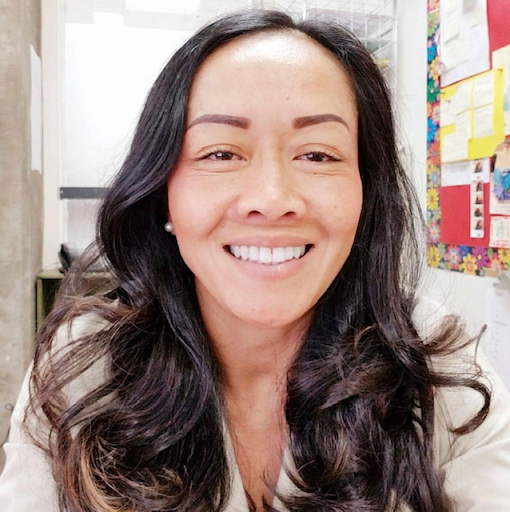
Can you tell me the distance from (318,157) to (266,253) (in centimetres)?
20

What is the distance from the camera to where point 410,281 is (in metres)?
1.14

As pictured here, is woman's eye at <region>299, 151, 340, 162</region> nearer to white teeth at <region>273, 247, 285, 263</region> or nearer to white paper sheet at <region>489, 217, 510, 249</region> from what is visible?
white teeth at <region>273, 247, 285, 263</region>

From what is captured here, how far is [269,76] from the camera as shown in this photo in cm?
85

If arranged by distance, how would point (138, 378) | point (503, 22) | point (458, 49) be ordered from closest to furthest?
point (138, 378) → point (503, 22) → point (458, 49)

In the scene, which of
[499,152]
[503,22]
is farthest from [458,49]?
[499,152]

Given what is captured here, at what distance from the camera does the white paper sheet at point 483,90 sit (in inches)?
58.4

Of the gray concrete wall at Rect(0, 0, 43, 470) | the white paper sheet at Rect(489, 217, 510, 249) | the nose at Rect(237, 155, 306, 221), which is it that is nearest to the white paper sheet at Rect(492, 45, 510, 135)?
the white paper sheet at Rect(489, 217, 510, 249)

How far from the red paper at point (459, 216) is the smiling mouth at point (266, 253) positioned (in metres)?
0.90

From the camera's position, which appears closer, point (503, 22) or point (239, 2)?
point (503, 22)

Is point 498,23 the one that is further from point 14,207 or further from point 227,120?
point 14,207

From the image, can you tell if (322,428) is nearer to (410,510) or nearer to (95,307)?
(410,510)

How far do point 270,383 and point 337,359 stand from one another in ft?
0.54

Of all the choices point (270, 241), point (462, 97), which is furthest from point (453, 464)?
point (462, 97)

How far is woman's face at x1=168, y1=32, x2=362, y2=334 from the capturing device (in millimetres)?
846
